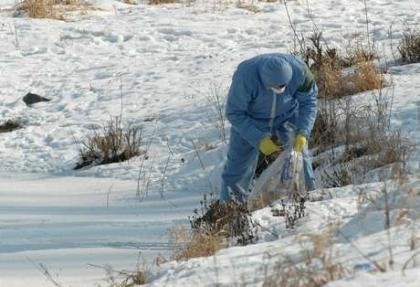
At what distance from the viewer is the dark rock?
10867mm

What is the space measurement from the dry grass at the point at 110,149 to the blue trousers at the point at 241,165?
2151 mm

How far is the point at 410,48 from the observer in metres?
10.4

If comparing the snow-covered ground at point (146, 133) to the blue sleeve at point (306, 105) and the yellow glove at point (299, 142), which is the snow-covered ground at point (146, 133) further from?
the blue sleeve at point (306, 105)

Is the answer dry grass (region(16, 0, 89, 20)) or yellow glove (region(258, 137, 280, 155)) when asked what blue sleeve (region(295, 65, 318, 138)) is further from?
dry grass (region(16, 0, 89, 20))

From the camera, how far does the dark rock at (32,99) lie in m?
10.9

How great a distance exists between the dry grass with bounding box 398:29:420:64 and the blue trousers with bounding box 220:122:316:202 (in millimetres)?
3732

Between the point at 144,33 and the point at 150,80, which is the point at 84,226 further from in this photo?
the point at 144,33

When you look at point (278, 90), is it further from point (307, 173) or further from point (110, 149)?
point (110, 149)

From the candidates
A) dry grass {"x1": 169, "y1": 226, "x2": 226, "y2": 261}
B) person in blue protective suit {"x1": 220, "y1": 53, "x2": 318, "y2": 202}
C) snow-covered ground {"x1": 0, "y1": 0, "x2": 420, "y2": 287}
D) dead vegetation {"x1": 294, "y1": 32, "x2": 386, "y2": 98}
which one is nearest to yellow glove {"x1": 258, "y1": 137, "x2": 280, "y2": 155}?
person in blue protective suit {"x1": 220, "y1": 53, "x2": 318, "y2": 202}

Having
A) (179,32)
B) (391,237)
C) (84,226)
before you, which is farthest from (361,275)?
(179,32)

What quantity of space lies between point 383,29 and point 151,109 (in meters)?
3.31

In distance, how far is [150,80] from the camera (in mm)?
11281

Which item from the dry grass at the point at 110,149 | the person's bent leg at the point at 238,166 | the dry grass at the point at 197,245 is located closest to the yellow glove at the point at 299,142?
the person's bent leg at the point at 238,166

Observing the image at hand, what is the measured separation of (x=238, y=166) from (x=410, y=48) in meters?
4.01
